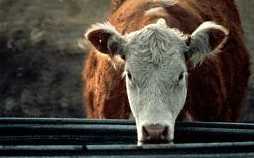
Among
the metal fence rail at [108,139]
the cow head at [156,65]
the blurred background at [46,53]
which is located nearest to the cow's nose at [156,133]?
the cow head at [156,65]

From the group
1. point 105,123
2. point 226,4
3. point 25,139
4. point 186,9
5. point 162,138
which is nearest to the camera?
point 105,123

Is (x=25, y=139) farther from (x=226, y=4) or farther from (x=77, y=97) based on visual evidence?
(x=77, y=97)

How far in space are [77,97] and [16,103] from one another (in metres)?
0.63

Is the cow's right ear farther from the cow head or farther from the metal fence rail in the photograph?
the metal fence rail

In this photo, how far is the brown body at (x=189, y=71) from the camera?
15.7ft

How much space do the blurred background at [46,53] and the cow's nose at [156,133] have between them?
12.2 feet

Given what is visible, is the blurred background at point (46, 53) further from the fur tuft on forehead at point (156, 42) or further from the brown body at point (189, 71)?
the fur tuft on forehead at point (156, 42)

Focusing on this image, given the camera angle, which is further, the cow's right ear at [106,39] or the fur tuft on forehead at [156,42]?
the cow's right ear at [106,39]

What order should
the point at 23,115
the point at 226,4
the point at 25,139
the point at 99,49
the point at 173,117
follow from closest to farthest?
the point at 25,139 → the point at 173,117 → the point at 99,49 → the point at 226,4 → the point at 23,115

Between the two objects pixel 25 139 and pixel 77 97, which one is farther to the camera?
pixel 77 97

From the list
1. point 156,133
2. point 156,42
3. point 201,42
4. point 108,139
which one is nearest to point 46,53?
point 201,42

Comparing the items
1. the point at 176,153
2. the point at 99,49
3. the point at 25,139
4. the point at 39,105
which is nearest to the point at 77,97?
the point at 39,105

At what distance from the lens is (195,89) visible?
4.87 m

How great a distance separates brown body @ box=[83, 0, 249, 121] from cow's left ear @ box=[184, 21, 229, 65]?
42 mm
